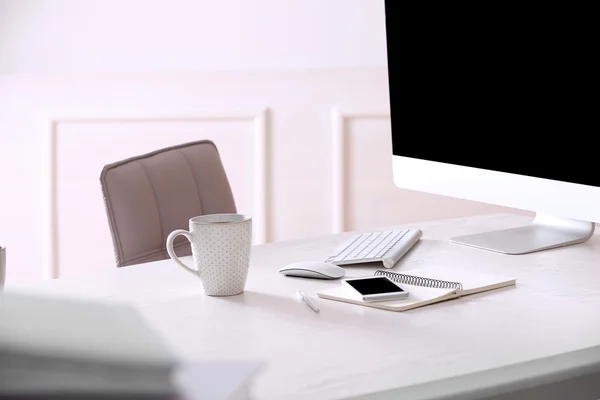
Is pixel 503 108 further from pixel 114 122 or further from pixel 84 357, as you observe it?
pixel 114 122

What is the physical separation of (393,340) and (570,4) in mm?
597

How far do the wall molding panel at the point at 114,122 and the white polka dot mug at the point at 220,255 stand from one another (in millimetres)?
1695

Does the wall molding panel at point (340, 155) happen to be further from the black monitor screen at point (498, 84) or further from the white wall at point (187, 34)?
the black monitor screen at point (498, 84)

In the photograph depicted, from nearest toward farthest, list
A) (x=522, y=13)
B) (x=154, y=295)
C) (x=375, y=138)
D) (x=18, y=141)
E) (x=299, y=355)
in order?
(x=299, y=355) < (x=154, y=295) < (x=522, y=13) < (x=375, y=138) < (x=18, y=141)

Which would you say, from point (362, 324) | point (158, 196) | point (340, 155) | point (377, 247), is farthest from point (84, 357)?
point (340, 155)

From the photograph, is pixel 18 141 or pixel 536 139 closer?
pixel 536 139

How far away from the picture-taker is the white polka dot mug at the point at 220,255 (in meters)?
1.04

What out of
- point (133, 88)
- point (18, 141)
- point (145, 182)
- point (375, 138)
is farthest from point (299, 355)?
point (18, 141)

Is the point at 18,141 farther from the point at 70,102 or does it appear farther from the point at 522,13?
the point at 522,13

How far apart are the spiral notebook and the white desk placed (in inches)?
0.4

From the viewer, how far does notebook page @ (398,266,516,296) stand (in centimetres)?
103

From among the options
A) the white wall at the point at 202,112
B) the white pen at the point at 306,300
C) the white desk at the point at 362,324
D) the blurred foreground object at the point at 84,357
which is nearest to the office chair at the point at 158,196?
the white desk at the point at 362,324

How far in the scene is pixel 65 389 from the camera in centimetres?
36

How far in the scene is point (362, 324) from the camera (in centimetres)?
90
